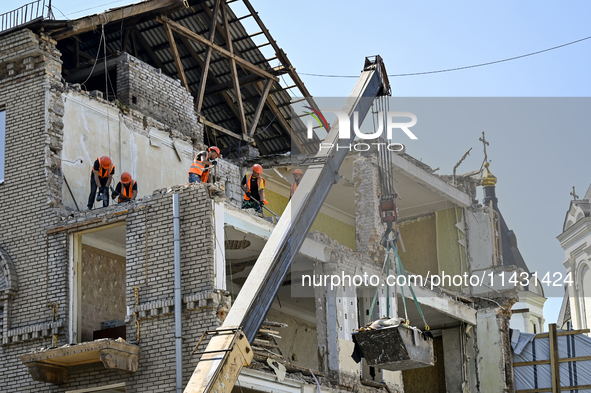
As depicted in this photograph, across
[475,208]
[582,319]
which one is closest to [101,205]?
[475,208]

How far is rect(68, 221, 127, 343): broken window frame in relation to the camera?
1611cm

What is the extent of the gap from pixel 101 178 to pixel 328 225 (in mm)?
11198

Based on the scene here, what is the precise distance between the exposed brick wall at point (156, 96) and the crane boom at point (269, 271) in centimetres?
571

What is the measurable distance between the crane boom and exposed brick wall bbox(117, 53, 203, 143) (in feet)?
18.7

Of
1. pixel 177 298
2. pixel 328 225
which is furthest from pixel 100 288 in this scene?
pixel 328 225

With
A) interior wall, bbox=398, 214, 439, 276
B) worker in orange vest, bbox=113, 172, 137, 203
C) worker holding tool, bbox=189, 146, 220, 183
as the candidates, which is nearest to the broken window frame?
worker in orange vest, bbox=113, 172, 137, 203

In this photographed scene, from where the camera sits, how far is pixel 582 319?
43312 mm

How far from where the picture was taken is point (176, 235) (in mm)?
15719

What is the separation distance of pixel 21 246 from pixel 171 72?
9428 millimetres

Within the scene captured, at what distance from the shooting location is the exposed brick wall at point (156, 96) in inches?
782

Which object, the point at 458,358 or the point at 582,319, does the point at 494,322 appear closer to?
the point at 458,358

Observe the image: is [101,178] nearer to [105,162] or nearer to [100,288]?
[105,162]

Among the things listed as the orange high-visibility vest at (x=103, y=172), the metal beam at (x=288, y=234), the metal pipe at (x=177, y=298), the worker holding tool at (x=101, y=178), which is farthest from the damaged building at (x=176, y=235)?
the metal beam at (x=288, y=234)

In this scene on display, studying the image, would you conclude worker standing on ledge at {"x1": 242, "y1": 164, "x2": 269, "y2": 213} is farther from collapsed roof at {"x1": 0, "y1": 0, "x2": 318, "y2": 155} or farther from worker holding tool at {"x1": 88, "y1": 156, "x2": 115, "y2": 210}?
collapsed roof at {"x1": 0, "y1": 0, "x2": 318, "y2": 155}
